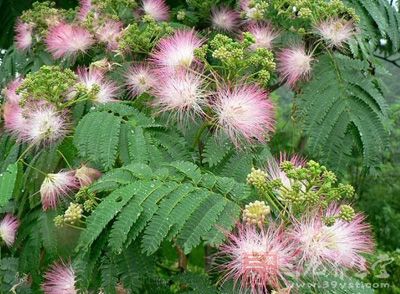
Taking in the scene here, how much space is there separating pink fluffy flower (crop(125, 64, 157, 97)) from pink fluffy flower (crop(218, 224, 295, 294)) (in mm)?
1102

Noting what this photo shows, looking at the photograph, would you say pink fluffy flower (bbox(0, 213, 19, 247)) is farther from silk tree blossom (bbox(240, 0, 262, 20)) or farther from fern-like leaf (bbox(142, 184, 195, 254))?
silk tree blossom (bbox(240, 0, 262, 20))

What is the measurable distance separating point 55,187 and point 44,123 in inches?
11.7

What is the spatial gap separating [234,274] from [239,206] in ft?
0.74

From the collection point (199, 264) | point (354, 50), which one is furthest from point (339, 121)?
point (199, 264)

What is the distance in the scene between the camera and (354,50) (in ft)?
10.2

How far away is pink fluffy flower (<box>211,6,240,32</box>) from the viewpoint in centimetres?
341

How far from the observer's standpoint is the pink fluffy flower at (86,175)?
238 centimetres

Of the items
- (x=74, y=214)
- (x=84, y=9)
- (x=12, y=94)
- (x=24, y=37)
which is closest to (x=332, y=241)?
(x=74, y=214)

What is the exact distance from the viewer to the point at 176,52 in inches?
109

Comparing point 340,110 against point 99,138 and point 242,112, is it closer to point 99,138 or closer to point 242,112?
point 242,112

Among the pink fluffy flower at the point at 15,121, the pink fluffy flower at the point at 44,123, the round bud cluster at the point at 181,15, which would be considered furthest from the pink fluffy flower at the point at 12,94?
the round bud cluster at the point at 181,15

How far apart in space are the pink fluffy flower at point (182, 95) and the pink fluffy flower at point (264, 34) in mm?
615

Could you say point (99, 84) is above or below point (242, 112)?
above

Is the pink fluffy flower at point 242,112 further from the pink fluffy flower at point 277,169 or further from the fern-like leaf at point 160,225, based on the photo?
the fern-like leaf at point 160,225
